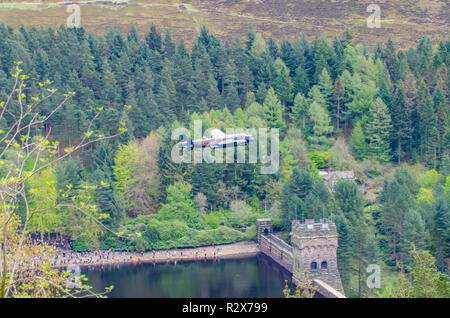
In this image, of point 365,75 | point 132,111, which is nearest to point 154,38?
point 132,111

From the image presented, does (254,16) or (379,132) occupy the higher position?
(254,16)

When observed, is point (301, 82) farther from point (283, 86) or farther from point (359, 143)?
point (359, 143)

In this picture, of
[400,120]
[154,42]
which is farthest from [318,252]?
[154,42]

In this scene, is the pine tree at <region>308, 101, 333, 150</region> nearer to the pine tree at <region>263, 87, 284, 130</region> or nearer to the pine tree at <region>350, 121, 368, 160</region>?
the pine tree at <region>350, 121, 368, 160</region>

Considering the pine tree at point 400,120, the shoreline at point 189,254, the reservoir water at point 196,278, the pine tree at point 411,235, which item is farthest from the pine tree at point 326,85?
the pine tree at point 411,235

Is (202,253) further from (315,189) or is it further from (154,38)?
(154,38)

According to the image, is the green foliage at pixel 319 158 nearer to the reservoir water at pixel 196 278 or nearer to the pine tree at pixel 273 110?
the pine tree at pixel 273 110
